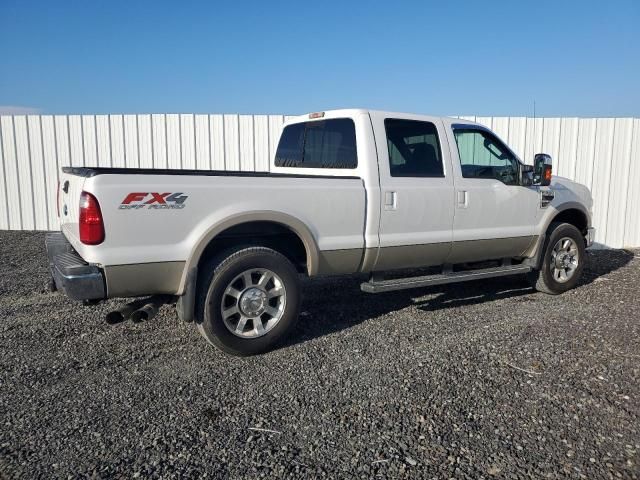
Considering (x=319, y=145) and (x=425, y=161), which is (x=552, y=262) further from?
(x=319, y=145)

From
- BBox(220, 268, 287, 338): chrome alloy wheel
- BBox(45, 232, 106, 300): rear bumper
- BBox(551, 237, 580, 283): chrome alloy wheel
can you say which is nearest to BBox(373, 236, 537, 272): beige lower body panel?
BBox(551, 237, 580, 283): chrome alloy wheel

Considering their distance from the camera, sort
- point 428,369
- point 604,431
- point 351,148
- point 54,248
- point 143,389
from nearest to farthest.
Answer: point 604,431 < point 143,389 < point 428,369 < point 54,248 < point 351,148

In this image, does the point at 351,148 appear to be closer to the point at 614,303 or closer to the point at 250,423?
the point at 250,423

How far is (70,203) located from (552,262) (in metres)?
5.27

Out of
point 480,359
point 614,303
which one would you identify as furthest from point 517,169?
point 480,359

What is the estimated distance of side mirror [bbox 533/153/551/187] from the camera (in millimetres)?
5512

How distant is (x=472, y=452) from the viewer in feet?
9.21

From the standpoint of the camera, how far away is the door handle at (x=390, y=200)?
185 inches

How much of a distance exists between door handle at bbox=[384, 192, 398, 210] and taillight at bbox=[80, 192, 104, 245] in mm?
2431

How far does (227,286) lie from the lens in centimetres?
405

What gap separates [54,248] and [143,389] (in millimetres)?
1589

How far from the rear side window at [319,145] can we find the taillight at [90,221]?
228 centimetres

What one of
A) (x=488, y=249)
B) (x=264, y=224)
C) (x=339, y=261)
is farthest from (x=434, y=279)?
(x=264, y=224)

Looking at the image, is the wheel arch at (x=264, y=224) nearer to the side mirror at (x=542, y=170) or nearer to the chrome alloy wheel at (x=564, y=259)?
the side mirror at (x=542, y=170)
